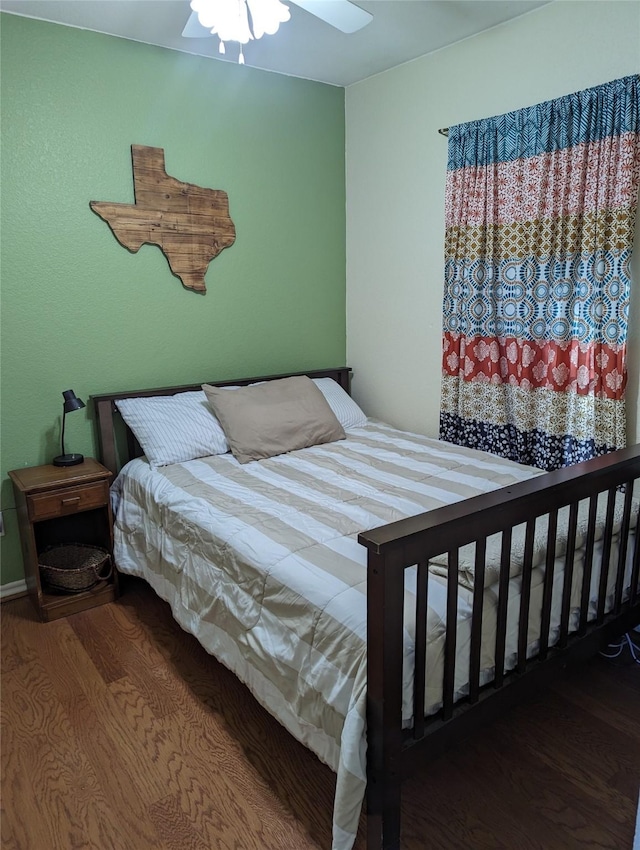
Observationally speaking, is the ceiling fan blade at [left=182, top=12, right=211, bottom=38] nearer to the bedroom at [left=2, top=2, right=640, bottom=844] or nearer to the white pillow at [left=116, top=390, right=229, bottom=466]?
the bedroom at [left=2, top=2, right=640, bottom=844]

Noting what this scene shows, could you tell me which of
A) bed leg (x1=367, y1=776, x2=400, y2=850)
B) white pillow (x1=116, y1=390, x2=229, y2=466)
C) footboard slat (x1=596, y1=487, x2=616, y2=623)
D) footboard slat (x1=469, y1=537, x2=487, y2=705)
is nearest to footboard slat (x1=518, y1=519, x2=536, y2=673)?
footboard slat (x1=469, y1=537, x2=487, y2=705)

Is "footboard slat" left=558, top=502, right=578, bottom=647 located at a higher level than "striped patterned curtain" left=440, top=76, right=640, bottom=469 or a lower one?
lower

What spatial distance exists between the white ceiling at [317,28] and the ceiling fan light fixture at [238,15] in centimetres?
58

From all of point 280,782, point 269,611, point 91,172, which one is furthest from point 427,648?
point 91,172

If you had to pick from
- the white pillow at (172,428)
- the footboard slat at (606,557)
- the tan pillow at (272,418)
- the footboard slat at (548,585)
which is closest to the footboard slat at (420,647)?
the footboard slat at (548,585)

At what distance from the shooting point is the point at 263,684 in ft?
5.79

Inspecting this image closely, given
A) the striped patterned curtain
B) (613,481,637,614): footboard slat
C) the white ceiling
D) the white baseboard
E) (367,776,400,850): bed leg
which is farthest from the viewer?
the white baseboard

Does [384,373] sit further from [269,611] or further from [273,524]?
[269,611]

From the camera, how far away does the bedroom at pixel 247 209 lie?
2518 mm

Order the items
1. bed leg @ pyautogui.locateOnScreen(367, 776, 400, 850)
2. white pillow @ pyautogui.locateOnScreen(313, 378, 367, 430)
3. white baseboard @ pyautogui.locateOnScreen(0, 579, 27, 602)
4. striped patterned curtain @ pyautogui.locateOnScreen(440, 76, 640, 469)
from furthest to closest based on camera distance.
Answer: white pillow @ pyautogui.locateOnScreen(313, 378, 367, 430), white baseboard @ pyautogui.locateOnScreen(0, 579, 27, 602), striped patterned curtain @ pyautogui.locateOnScreen(440, 76, 640, 469), bed leg @ pyautogui.locateOnScreen(367, 776, 400, 850)

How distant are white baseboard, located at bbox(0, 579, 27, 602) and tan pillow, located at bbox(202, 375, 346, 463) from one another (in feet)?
3.88

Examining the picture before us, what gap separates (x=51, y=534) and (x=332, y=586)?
1.80 meters

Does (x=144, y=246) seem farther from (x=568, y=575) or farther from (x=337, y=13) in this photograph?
(x=568, y=575)

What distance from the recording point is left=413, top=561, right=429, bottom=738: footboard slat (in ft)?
4.45
